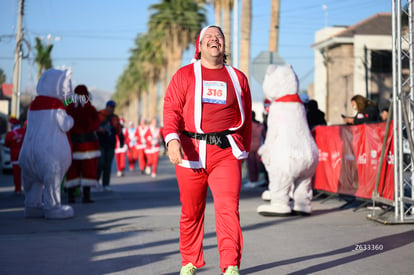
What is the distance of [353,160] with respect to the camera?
1033 cm

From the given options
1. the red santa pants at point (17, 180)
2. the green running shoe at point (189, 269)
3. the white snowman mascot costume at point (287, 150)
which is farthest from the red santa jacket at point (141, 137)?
the green running shoe at point (189, 269)

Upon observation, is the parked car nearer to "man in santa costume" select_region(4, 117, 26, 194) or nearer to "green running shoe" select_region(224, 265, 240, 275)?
"man in santa costume" select_region(4, 117, 26, 194)

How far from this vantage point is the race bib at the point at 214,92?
4914 millimetres

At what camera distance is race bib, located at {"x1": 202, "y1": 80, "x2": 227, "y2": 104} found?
491cm

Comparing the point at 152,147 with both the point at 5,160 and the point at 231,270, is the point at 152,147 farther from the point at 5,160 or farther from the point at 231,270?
the point at 231,270

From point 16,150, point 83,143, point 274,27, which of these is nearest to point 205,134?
point 83,143

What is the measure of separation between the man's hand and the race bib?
46 cm

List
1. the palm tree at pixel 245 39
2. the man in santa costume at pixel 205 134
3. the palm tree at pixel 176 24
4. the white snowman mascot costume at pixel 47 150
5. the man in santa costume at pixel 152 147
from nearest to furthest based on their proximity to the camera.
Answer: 1. the man in santa costume at pixel 205 134
2. the white snowman mascot costume at pixel 47 150
3. the man in santa costume at pixel 152 147
4. the palm tree at pixel 245 39
5. the palm tree at pixel 176 24

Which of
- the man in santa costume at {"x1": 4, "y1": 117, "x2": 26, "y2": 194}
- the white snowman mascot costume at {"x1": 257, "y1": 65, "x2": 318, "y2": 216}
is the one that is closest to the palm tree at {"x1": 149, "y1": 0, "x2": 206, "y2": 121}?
the man in santa costume at {"x1": 4, "y1": 117, "x2": 26, "y2": 194}

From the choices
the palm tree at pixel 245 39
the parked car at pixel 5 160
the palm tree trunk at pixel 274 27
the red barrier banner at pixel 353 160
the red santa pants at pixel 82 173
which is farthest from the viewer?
the palm tree at pixel 245 39

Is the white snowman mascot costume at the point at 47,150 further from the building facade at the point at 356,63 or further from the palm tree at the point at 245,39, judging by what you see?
the building facade at the point at 356,63

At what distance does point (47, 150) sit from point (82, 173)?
7.49ft

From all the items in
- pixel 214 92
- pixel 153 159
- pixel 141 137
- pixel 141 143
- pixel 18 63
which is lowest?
pixel 153 159

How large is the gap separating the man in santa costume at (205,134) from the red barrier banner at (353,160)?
4.19 meters
